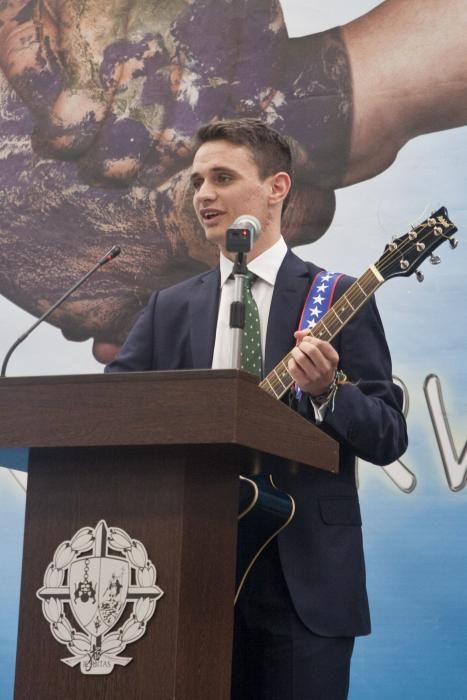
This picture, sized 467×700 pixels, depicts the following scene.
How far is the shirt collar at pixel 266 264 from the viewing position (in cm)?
271

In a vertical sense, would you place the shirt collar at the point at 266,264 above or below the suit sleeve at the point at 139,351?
above

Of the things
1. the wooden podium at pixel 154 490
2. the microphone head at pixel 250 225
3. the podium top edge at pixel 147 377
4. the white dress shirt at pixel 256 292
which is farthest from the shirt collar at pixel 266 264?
the podium top edge at pixel 147 377

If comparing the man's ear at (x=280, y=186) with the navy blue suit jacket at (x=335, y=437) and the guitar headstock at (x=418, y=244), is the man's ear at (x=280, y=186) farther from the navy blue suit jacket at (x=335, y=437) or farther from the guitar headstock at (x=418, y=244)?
the guitar headstock at (x=418, y=244)

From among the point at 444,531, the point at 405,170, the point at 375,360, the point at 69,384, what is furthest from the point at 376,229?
the point at 69,384

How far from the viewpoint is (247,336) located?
255cm

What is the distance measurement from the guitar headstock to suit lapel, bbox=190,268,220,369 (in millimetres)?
418

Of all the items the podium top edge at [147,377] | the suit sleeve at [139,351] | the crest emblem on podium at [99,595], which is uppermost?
the suit sleeve at [139,351]

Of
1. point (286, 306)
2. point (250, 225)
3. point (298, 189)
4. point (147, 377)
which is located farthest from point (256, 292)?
point (298, 189)

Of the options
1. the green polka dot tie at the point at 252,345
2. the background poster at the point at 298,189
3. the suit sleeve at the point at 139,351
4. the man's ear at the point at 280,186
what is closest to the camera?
the green polka dot tie at the point at 252,345

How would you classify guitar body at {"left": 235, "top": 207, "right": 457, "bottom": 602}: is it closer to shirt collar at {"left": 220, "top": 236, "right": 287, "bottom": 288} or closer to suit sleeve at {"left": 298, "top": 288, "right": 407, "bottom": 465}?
suit sleeve at {"left": 298, "top": 288, "right": 407, "bottom": 465}

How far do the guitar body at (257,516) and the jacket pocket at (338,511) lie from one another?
14 centimetres

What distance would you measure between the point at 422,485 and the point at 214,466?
1.79 m

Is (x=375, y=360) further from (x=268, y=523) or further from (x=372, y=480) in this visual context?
(x=372, y=480)

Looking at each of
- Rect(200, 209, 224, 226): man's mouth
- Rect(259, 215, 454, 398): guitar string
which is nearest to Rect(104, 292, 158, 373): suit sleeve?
Rect(200, 209, 224, 226): man's mouth
